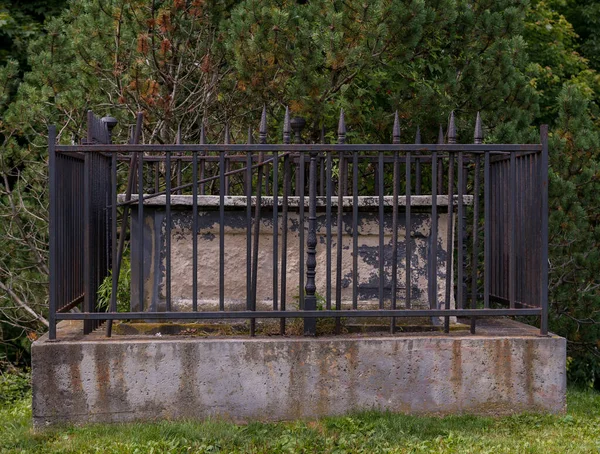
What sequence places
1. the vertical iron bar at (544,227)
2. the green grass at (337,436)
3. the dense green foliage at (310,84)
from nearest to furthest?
the green grass at (337,436)
the vertical iron bar at (544,227)
the dense green foliage at (310,84)

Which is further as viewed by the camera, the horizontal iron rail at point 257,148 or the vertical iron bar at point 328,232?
the vertical iron bar at point 328,232

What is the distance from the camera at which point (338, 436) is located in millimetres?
4852

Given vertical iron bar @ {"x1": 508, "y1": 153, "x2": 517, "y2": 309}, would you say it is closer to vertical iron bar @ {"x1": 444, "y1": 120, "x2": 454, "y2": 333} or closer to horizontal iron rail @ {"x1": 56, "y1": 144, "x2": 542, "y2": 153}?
horizontal iron rail @ {"x1": 56, "y1": 144, "x2": 542, "y2": 153}

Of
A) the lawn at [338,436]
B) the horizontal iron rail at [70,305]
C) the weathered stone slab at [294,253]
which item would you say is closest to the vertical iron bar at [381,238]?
the weathered stone slab at [294,253]

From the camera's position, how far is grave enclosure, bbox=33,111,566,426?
5117 millimetres

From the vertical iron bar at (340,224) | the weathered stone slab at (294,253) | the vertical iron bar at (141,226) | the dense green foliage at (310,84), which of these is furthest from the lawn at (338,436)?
the dense green foliage at (310,84)

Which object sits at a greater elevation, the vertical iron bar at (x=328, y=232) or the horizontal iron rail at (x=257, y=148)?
the horizontal iron rail at (x=257, y=148)

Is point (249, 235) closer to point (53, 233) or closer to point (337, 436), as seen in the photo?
point (53, 233)

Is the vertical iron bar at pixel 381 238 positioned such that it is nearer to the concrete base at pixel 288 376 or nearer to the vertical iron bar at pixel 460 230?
the concrete base at pixel 288 376

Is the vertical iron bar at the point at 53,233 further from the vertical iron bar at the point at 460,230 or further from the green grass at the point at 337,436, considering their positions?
the vertical iron bar at the point at 460,230

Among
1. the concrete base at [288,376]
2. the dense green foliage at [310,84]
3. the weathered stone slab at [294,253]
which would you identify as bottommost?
the concrete base at [288,376]

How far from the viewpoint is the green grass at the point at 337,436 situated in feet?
15.4

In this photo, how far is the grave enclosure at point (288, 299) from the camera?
5117mm

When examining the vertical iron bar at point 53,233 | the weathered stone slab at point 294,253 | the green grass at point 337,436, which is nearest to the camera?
the green grass at point 337,436
